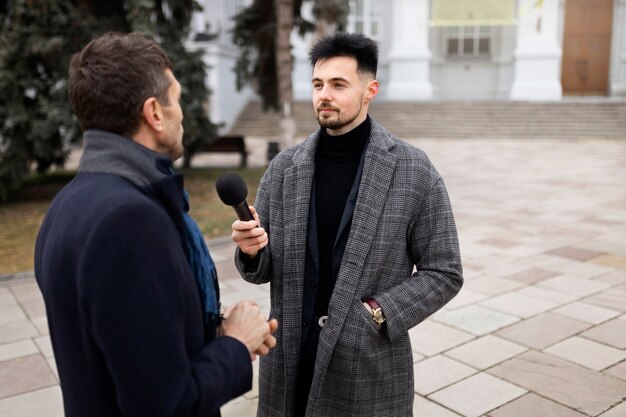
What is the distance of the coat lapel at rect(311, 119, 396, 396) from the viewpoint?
6.91 ft

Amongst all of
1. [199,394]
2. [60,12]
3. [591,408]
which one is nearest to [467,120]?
[60,12]

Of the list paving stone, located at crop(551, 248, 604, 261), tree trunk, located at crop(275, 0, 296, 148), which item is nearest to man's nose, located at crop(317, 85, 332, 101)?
paving stone, located at crop(551, 248, 604, 261)

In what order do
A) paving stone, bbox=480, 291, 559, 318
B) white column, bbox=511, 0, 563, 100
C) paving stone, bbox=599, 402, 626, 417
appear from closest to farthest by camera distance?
paving stone, bbox=599, 402, 626, 417 → paving stone, bbox=480, 291, 559, 318 → white column, bbox=511, 0, 563, 100

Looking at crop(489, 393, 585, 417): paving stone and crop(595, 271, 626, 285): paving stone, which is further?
crop(595, 271, 626, 285): paving stone

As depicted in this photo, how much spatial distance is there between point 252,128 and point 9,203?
12.7 m

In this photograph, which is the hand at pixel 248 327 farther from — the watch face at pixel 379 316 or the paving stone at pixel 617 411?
the paving stone at pixel 617 411

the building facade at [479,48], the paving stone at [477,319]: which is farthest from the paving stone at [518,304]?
the building facade at [479,48]

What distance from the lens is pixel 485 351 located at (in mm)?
4281

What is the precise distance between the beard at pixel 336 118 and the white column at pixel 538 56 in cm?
2198

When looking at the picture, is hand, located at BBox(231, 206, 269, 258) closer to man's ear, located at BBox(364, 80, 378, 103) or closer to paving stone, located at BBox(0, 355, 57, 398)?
man's ear, located at BBox(364, 80, 378, 103)

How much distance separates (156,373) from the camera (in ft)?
4.30

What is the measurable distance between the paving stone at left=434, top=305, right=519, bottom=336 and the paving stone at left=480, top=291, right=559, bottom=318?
0.11 meters

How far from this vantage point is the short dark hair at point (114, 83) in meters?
1.39

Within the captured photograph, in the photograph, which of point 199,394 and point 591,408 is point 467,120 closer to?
point 591,408
